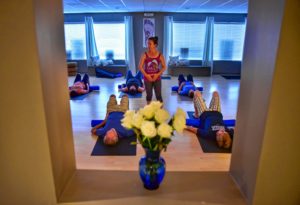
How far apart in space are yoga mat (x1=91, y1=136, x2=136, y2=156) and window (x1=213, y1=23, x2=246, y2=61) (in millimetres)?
7255

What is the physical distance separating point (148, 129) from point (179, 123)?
17 cm

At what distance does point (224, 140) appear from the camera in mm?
2822

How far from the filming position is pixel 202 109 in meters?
3.62

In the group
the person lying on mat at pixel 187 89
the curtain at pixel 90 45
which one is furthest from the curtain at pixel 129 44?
the person lying on mat at pixel 187 89

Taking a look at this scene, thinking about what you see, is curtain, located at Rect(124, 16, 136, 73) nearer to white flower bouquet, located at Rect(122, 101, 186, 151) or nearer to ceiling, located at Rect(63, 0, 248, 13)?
ceiling, located at Rect(63, 0, 248, 13)

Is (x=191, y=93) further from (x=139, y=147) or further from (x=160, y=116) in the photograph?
(x=160, y=116)
